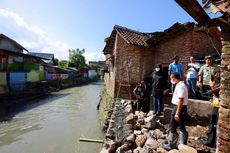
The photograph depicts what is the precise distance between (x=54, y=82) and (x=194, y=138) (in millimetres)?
26720

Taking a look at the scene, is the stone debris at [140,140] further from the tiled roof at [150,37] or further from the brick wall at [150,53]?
the tiled roof at [150,37]

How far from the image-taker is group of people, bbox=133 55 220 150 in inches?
195

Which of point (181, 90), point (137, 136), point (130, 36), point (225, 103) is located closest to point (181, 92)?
point (181, 90)

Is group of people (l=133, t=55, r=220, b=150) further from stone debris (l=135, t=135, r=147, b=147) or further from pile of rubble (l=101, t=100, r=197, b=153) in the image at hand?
stone debris (l=135, t=135, r=147, b=147)

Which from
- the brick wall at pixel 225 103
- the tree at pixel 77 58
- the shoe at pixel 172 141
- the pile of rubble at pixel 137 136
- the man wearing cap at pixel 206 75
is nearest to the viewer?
the brick wall at pixel 225 103

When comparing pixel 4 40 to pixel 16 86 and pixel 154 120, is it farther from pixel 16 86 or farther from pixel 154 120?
pixel 154 120

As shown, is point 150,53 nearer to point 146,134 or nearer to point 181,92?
point 146,134

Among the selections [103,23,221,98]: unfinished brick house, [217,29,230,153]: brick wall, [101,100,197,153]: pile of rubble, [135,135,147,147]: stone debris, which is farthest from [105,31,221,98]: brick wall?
[217,29,230,153]: brick wall

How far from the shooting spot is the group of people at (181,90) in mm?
4941

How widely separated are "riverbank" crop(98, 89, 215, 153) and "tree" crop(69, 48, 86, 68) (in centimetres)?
4388

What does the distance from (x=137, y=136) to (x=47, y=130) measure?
658 centimetres

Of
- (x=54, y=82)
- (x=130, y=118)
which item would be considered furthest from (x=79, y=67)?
(x=130, y=118)

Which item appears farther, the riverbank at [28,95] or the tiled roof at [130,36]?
the riverbank at [28,95]

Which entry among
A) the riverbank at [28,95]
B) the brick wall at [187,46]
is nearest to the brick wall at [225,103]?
the brick wall at [187,46]
